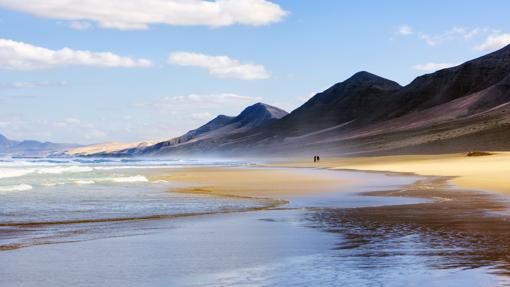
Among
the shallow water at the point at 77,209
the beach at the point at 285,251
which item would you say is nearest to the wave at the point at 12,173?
the shallow water at the point at 77,209

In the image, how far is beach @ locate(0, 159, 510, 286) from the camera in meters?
9.88

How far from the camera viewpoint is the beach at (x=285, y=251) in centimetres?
988

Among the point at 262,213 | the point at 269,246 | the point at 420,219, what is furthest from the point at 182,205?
the point at 269,246

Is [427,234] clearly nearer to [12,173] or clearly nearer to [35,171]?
[12,173]

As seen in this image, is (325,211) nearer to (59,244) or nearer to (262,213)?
(262,213)

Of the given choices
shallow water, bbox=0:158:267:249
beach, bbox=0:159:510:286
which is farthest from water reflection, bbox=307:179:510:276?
shallow water, bbox=0:158:267:249

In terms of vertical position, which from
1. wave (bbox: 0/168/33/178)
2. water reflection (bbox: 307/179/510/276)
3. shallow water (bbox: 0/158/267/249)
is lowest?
water reflection (bbox: 307/179/510/276)

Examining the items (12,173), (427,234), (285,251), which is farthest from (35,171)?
(285,251)

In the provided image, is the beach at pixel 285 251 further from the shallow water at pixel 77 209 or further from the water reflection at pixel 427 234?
the shallow water at pixel 77 209

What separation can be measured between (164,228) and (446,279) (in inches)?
313

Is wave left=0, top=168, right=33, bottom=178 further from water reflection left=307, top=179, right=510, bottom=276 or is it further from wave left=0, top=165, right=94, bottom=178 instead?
water reflection left=307, top=179, right=510, bottom=276

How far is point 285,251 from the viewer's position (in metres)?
12.4

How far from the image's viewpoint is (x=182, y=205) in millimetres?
22266

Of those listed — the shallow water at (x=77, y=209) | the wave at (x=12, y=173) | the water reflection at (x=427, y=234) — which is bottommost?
the water reflection at (x=427, y=234)
